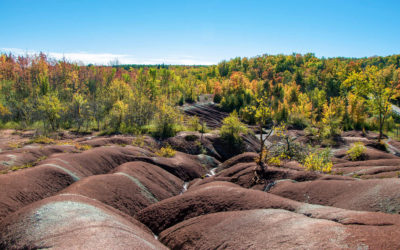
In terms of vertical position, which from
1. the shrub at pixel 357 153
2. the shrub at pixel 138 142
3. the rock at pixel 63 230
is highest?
the rock at pixel 63 230

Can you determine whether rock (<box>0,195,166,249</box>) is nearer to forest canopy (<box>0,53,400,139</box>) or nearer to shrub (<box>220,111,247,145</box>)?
forest canopy (<box>0,53,400,139</box>)

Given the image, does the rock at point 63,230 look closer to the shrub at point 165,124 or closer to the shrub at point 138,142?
the shrub at point 138,142

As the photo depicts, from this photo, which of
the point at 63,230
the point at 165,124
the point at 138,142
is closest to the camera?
the point at 63,230

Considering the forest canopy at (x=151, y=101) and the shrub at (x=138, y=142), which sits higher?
the forest canopy at (x=151, y=101)

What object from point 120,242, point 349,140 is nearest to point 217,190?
point 120,242

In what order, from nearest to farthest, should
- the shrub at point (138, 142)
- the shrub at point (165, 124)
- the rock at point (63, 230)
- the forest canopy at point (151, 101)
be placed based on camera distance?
1. the rock at point (63, 230)
2. the shrub at point (138, 142)
3. the shrub at point (165, 124)
4. the forest canopy at point (151, 101)

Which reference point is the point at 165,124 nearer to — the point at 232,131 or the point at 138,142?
the point at 138,142

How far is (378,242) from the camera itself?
17.2 ft

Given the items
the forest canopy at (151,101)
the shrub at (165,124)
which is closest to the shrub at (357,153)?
the forest canopy at (151,101)

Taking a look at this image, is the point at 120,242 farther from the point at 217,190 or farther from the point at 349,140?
the point at 349,140

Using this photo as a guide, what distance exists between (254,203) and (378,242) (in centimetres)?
496

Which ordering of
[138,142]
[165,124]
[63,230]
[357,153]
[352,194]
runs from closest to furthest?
[63,230], [352,194], [357,153], [138,142], [165,124]

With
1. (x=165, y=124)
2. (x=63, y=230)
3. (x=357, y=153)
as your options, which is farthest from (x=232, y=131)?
(x=63, y=230)

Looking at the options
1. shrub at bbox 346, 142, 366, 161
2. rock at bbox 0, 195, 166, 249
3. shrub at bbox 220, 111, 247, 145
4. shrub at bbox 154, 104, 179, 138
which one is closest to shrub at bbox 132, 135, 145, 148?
shrub at bbox 154, 104, 179, 138
